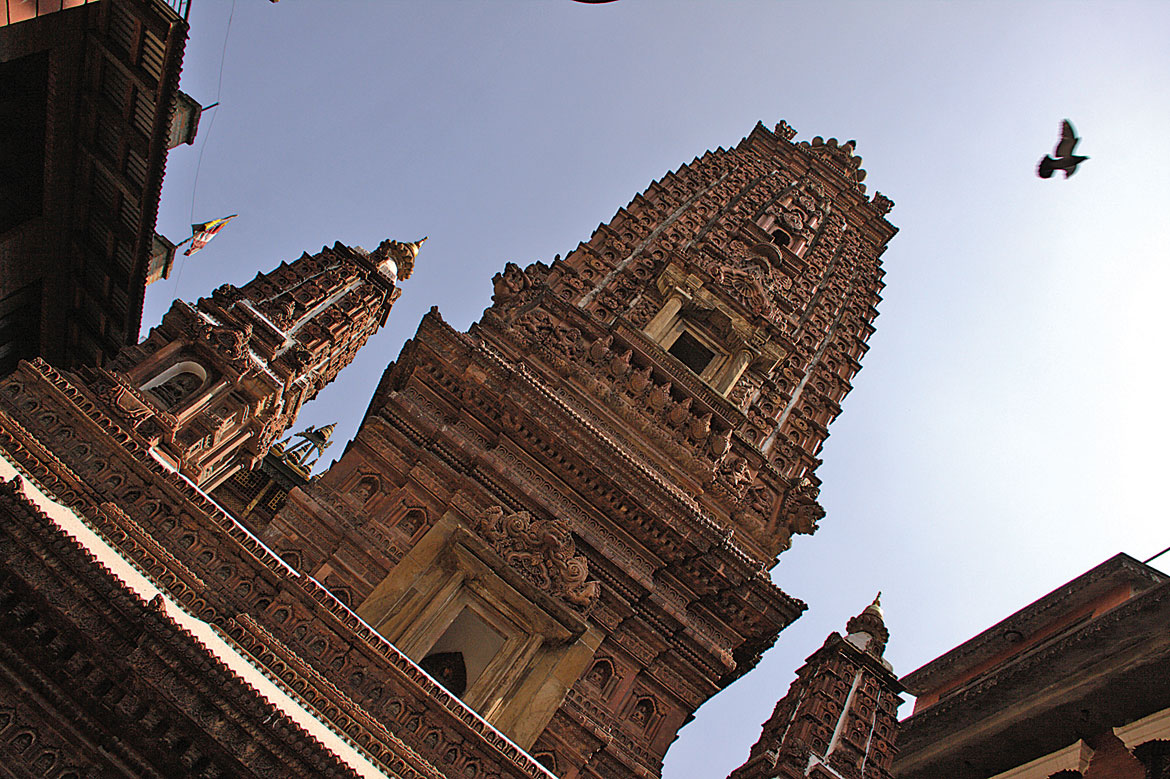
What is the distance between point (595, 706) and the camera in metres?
11.1

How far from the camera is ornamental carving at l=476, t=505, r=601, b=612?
11594 millimetres

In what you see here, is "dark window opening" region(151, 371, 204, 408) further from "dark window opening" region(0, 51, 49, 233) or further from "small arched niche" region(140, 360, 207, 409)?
"dark window opening" region(0, 51, 49, 233)

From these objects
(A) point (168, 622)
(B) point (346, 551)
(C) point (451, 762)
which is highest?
(B) point (346, 551)

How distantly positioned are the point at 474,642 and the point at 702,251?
11.7 meters

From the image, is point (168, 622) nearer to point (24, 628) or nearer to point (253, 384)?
point (24, 628)

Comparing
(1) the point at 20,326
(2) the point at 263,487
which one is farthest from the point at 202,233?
(2) the point at 263,487

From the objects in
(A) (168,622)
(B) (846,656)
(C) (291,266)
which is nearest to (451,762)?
(A) (168,622)

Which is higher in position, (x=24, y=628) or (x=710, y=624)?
(x=710, y=624)

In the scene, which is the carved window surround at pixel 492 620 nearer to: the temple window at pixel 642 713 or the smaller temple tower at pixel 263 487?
the temple window at pixel 642 713

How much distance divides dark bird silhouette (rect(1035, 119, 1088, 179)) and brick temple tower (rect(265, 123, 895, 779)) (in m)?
7.11

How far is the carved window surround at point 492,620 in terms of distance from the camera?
10602 mm

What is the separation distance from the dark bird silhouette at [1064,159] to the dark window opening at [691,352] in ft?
35.9

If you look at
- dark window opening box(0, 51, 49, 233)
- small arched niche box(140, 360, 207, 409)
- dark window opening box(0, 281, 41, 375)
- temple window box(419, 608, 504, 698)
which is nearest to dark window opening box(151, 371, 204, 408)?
small arched niche box(140, 360, 207, 409)

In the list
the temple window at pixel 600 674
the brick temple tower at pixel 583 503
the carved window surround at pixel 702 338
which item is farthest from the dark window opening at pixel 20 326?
the carved window surround at pixel 702 338
